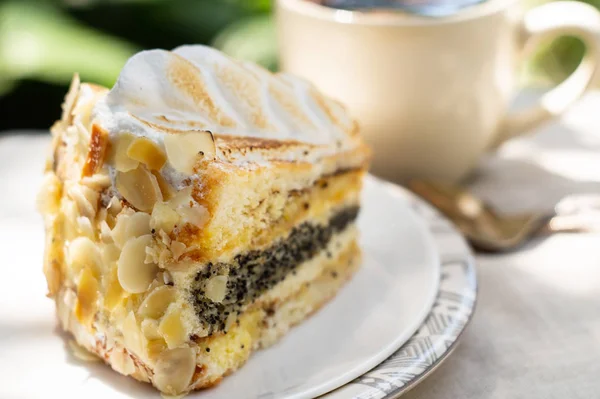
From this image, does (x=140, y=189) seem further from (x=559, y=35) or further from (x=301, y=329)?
(x=559, y=35)

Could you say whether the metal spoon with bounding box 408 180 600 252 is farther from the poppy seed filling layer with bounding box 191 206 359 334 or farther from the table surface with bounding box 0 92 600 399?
the poppy seed filling layer with bounding box 191 206 359 334

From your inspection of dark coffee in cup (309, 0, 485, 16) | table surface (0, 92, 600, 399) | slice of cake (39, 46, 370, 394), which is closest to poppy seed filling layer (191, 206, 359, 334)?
slice of cake (39, 46, 370, 394)

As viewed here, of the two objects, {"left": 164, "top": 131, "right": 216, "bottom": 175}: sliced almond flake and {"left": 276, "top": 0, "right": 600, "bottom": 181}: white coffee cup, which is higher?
{"left": 164, "top": 131, "right": 216, "bottom": 175}: sliced almond flake

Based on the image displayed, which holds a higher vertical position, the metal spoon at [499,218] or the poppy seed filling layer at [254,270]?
the poppy seed filling layer at [254,270]

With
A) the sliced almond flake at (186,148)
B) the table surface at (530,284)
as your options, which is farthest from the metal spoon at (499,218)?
the sliced almond flake at (186,148)

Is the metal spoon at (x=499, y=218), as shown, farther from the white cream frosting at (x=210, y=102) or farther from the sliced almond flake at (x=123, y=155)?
the sliced almond flake at (x=123, y=155)

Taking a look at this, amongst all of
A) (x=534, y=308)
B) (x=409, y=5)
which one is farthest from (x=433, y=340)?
(x=409, y=5)

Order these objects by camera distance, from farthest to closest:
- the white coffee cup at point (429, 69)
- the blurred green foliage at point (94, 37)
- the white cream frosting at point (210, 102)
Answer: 1. the blurred green foliage at point (94, 37)
2. the white coffee cup at point (429, 69)
3. the white cream frosting at point (210, 102)
